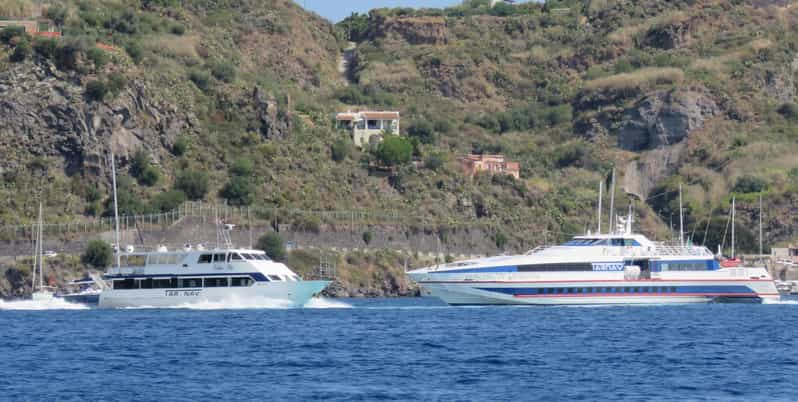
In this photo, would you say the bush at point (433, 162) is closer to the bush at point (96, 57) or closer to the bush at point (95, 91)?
the bush at point (96, 57)

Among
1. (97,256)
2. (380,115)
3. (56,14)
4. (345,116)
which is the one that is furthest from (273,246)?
(380,115)

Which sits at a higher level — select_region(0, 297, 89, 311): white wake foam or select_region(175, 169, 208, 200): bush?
select_region(175, 169, 208, 200): bush

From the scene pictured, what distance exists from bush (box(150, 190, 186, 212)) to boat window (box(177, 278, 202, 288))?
41.4 m

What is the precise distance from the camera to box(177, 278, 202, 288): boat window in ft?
326

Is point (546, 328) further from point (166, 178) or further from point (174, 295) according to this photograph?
point (166, 178)

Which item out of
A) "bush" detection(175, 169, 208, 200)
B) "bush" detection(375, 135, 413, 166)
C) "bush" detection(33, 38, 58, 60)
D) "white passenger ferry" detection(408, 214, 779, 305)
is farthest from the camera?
"bush" detection(375, 135, 413, 166)

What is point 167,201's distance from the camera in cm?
14138

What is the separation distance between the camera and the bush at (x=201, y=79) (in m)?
168

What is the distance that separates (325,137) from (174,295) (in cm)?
7455

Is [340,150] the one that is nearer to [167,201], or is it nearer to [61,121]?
[167,201]

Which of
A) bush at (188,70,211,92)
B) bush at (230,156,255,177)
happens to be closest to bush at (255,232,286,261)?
bush at (230,156,255,177)

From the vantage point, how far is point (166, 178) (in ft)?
485

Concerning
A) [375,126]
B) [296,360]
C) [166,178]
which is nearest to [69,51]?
[166,178]

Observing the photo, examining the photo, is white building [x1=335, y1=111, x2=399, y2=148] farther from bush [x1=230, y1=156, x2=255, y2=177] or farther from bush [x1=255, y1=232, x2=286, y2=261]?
bush [x1=255, y1=232, x2=286, y2=261]
